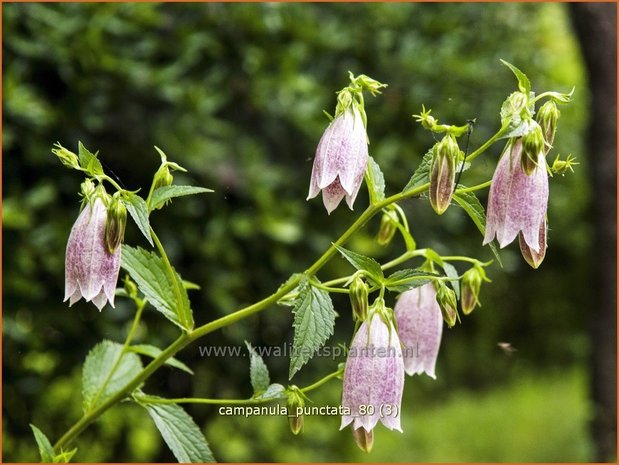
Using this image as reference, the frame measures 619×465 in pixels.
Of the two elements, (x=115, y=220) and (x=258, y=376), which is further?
(x=258, y=376)

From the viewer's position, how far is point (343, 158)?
1.00 m

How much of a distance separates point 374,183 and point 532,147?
0.69ft

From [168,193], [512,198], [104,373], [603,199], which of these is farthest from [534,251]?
[603,199]

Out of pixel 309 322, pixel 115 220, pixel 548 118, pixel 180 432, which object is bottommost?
pixel 180 432

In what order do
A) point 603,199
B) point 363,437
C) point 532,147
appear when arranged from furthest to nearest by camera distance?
point 603,199 → point 363,437 → point 532,147

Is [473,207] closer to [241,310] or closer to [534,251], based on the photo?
[534,251]

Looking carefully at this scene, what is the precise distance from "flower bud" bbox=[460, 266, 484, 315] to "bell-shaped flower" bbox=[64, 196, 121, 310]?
46cm

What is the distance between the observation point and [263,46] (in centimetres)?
254

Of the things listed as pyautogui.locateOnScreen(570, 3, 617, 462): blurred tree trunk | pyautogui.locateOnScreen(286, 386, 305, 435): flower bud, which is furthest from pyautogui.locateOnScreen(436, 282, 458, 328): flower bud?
pyautogui.locateOnScreen(570, 3, 617, 462): blurred tree trunk

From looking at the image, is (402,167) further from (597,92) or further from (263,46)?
(597,92)

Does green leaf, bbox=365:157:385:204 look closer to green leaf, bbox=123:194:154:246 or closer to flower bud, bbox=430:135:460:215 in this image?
flower bud, bbox=430:135:460:215

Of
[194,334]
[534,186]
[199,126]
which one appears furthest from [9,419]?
[534,186]

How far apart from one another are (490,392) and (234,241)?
9.28 feet

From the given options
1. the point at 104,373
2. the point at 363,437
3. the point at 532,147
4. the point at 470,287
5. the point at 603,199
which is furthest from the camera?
the point at 603,199
